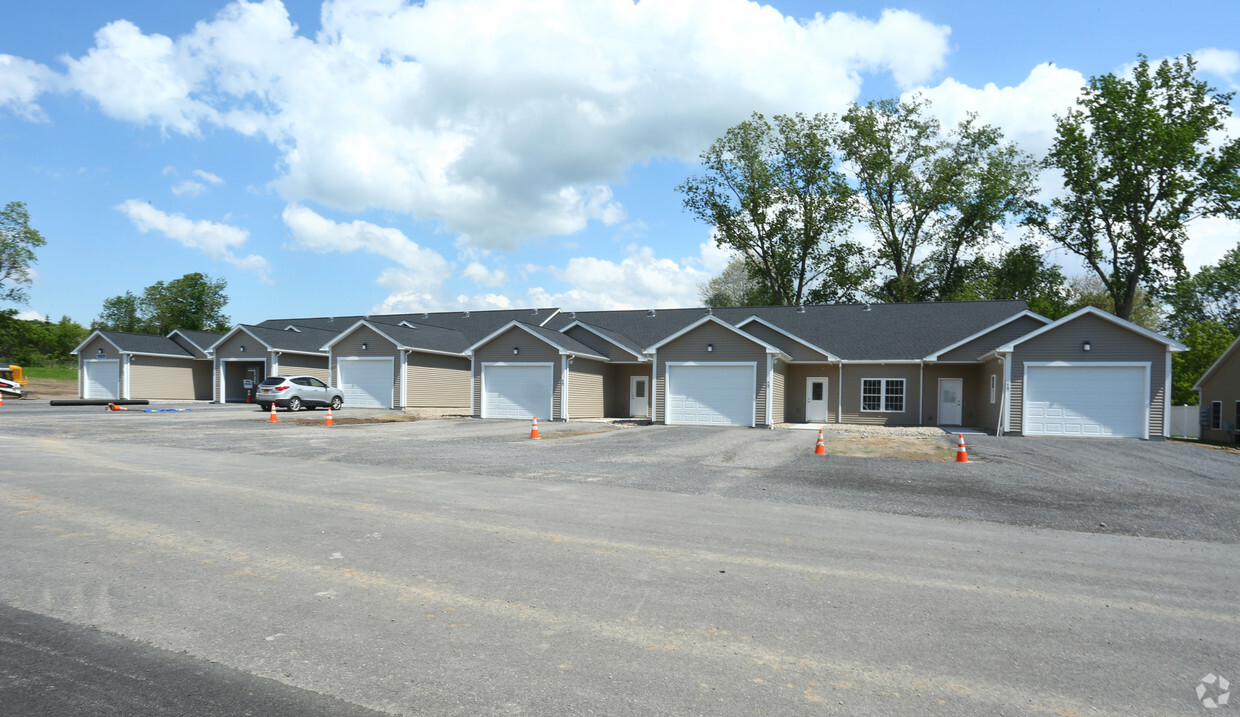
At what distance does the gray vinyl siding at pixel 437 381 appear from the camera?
32.2 metres

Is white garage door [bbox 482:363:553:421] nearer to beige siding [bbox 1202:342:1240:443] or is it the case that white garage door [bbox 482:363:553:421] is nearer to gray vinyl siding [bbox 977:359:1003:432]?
gray vinyl siding [bbox 977:359:1003:432]

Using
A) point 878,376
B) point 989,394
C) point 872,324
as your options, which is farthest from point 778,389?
point 989,394

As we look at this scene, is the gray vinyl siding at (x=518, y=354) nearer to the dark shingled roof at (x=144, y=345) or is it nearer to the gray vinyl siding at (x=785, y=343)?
the gray vinyl siding at (x=785, y=343)

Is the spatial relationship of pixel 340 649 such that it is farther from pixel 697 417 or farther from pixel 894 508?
pixel 697 417

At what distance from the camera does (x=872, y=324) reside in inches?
1219

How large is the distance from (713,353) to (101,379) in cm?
3681

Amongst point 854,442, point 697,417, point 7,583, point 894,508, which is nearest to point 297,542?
point 7,583

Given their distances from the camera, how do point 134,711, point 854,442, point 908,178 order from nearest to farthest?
point 134,711 < point 854,442 < point 908,178

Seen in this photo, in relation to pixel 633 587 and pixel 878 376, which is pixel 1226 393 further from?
pixel 633 587

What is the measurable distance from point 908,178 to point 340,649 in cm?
4700

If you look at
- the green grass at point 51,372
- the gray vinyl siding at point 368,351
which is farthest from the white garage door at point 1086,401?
the green grass at point 51,372

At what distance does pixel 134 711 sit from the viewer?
3334 mm

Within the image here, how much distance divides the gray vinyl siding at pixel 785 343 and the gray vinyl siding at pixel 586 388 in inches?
262

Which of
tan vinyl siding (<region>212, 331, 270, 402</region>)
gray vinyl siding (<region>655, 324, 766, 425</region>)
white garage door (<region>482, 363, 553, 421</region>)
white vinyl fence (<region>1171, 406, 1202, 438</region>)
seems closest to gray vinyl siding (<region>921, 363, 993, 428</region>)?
gray vinyl siding (<region>655, 324, 766, 425</region>)
